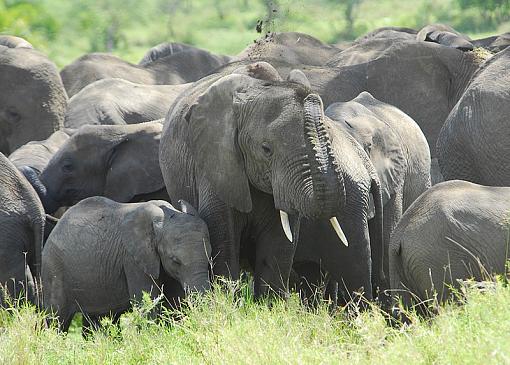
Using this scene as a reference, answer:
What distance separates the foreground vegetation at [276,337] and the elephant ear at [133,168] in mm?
2283

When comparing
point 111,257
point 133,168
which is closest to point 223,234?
point 111,257

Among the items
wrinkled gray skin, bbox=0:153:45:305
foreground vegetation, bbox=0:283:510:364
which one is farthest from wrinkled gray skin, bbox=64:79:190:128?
foreground vegetation, bbox=0:283:510:364

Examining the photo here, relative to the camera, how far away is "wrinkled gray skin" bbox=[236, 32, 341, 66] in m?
13.5

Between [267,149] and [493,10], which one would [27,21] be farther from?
[267,149]

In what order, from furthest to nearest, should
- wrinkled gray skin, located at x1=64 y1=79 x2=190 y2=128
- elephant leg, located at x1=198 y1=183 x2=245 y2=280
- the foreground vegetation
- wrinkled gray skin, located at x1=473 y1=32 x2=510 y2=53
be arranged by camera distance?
wrinkled gray skin, located at x1=473 y1=32 x2=510 y2=53
wrinkled gray skin, located at x1=64 y1=79 x2=190 y2=128
elephant leg, located at x1=198 y1=183 x2=245 y2=280
the foreground vegetation

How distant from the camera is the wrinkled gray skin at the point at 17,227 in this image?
27.6ft

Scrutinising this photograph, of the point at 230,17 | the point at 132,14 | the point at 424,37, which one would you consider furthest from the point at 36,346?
the point at 132,14

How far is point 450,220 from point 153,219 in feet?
Answer: 6.39

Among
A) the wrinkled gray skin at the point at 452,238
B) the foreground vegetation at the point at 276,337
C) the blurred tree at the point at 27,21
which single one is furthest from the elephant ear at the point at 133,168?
the blurred tree at the point at 27,21

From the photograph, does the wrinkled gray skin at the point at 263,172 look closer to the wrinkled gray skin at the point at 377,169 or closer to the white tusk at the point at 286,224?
the white tusk at the point at 286,224

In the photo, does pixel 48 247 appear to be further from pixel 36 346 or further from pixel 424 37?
pixel 424 37

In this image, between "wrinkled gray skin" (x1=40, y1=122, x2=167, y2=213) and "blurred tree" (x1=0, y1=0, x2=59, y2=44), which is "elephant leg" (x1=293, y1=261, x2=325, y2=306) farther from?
"blurred tree" (x1=0, y1=0, x2=59, y2=44)

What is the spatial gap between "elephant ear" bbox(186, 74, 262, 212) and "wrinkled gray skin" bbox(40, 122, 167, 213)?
6.80 ft

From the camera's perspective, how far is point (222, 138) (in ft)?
24.2
